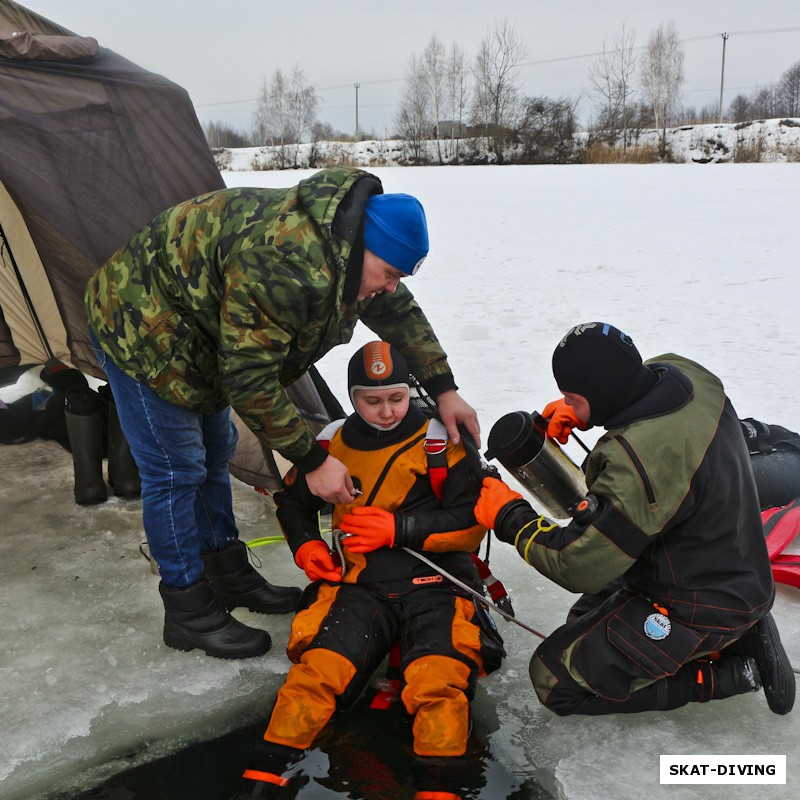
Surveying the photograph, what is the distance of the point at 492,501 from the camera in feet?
7.72

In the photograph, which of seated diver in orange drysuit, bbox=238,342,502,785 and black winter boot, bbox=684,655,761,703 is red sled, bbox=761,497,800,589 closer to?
black winter boot, bbox=684,655,761,703

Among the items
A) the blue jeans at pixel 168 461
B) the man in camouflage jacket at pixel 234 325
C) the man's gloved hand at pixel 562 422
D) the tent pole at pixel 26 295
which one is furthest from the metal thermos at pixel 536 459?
the tent pole at pixel 26 295

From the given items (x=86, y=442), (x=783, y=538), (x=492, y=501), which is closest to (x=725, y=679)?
(x=492, y=501)

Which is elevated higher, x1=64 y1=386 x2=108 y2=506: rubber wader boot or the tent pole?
the tent pole

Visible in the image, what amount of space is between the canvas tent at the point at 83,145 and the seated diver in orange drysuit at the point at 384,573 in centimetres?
92

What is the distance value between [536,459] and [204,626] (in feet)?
3.97

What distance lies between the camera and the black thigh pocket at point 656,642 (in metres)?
2.15

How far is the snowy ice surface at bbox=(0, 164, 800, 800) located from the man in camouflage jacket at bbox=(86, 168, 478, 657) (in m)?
0.29

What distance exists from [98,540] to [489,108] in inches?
1372

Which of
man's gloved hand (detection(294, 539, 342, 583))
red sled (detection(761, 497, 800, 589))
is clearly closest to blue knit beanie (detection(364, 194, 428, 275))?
man's gloved hand (detection(294, 539, 342, 583))

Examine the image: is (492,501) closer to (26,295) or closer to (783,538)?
(783,538)

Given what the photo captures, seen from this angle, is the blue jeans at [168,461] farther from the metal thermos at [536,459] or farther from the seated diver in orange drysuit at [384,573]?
the metal thermos at [536,459]

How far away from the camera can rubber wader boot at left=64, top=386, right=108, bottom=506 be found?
150 inches

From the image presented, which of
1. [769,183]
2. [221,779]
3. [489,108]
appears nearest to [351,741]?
[221,779]
